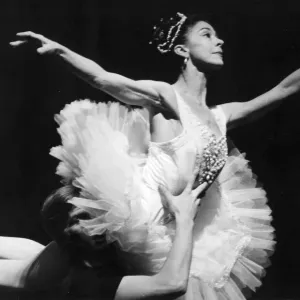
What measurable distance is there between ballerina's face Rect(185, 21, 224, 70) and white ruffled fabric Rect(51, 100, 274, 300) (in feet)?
0.67

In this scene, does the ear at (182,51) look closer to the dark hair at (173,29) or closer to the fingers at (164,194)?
the dark hair at (173,29)

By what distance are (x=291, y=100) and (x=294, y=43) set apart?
0.65 ft

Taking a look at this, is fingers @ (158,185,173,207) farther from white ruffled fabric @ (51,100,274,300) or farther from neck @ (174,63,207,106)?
neck @ (174,63,207,106)

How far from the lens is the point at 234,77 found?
72.4 inches

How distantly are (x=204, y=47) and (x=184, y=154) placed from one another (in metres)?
0.31

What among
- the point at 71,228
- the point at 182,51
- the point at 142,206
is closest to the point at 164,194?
the point at 142,206

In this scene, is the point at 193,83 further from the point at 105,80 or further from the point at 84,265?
the point at 84,265

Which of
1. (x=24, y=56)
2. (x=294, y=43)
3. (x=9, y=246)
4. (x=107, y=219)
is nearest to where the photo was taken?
(x=107, y=219)

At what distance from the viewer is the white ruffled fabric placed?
4.68ft

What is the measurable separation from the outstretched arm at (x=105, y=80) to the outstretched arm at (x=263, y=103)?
8.5 inches

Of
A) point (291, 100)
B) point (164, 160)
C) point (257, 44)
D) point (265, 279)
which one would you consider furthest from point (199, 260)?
point (257, 44)

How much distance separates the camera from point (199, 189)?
5.02ft

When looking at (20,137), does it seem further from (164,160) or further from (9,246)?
(164,160)

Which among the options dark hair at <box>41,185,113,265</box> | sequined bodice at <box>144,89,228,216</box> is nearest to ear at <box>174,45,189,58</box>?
sequined bodice at <box>144,89,228,216</box>
